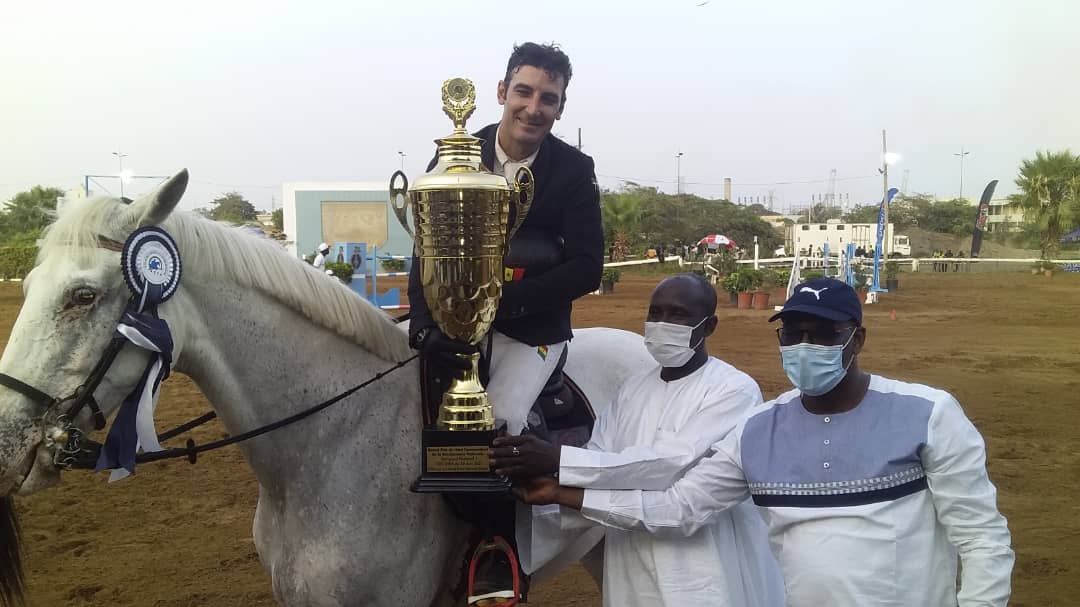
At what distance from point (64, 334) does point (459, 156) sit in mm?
1214

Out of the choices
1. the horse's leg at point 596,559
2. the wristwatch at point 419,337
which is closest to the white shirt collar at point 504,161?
the wristwatch at point 419,337

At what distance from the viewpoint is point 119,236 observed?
216cm

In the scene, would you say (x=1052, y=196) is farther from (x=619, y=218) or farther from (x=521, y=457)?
(x=521, y=457)

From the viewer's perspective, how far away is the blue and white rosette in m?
2.07

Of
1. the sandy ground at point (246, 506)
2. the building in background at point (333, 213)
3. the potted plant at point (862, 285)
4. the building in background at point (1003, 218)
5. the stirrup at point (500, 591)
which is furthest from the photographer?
the building in background at point (1003, 218)

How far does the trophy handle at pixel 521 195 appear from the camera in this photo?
2523 millimetres

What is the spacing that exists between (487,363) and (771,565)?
1.19 m

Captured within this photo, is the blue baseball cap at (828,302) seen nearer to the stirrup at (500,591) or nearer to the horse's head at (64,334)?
the stirrup at (500,591)

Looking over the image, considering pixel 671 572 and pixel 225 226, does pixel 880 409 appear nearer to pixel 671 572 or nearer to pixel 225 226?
pixel 671 572

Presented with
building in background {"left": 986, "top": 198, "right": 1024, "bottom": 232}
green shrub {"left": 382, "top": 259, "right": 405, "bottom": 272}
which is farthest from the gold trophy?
building in background {"left": 986, "top": 198, "right": 1024, "bottom": 232}

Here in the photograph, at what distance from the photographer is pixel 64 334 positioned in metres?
2.02

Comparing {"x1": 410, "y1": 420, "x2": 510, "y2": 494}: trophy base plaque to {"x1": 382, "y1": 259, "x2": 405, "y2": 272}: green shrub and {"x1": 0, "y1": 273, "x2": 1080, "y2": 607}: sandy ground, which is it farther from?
{"x1": 382, "y1": 259, "x2": 405, "y2": 272}: green shrub

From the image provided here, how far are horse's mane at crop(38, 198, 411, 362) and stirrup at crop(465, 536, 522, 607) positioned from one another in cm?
73

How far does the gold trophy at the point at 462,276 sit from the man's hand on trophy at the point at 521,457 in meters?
0.06
